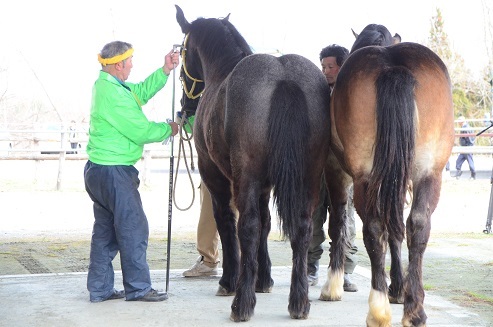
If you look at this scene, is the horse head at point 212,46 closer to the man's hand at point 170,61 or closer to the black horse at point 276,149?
the man's hand at point 170,61

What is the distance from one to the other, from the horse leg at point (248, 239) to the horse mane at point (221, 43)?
4.11 feet

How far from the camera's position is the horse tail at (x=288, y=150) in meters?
4.55

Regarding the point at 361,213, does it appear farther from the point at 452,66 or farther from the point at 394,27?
the point at 452,66

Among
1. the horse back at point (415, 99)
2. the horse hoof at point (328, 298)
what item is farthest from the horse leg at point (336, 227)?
the horse back at point (415, 99)

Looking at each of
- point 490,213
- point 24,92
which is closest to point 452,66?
point 24,92

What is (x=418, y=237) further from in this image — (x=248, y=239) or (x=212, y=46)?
(x=212, y=46)

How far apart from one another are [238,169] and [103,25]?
84.1 feet

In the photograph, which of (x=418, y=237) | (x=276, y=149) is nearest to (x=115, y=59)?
(x=276, y=149)

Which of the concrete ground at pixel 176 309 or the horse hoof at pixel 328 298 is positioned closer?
the concrete ground at pixel 176 309

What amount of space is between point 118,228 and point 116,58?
47.3 inches

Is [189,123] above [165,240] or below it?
above

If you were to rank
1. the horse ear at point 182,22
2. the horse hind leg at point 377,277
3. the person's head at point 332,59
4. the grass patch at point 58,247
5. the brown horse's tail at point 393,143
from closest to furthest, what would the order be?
1. the brown horse's tail at point 393,143
2. the horse hind leg at point 377,277
3. the person's head at point 332,59
4. the horse ear at point 182,22
5. the grass patch at point 58,247

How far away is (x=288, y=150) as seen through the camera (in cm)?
455

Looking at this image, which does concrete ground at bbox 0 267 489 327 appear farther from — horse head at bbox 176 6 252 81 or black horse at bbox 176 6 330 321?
horse head at bbox 176 6 252 81
